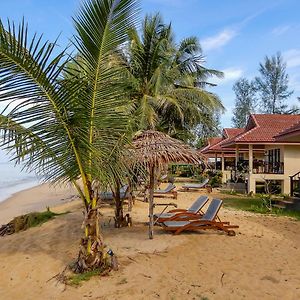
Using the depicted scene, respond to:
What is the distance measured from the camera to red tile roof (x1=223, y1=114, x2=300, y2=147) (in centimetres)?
1939

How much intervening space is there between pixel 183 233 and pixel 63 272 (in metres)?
3.23

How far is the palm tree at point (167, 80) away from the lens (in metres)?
18.9

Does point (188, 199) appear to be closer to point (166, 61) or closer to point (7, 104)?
point (166, 61)

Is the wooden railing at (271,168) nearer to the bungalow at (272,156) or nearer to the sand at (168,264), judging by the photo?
the bungalow at (272,156)

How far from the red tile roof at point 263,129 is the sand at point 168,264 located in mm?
9602

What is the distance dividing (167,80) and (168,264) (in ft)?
46.5

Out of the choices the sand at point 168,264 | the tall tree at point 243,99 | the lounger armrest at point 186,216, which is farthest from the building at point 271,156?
the tall tree at point 243,99

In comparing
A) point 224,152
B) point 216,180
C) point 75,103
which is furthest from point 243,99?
point 75,103

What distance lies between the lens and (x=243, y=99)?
49312mm

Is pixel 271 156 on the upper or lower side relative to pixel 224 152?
lower

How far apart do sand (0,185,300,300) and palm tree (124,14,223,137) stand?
869 centimetres

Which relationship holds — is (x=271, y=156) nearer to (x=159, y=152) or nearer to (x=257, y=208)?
(x=257, y=208)

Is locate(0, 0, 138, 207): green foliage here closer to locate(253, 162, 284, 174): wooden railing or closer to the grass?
the grass

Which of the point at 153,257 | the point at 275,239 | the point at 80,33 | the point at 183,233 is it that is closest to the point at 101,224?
the point at 183,233
